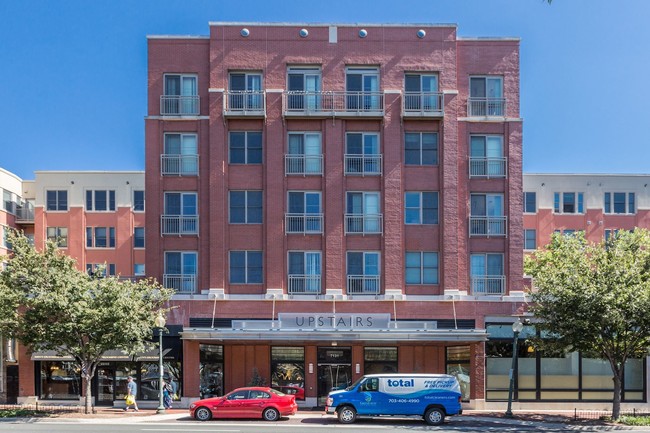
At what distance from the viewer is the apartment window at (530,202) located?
59.2 metres

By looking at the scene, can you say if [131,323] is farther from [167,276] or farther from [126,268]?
[126,268]

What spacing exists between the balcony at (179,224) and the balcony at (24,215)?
32.7 meters

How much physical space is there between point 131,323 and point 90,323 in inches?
68.1

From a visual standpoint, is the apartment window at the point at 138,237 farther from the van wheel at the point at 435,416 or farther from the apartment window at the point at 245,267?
the van wheel at the point at 435,416

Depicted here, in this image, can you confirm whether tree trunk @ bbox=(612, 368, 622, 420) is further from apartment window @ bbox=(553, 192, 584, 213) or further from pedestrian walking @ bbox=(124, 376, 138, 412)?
apartment window @ bbox=(553, 192, 584, 213)

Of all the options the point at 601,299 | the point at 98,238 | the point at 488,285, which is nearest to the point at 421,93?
the point at 488,285

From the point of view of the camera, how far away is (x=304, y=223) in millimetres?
34500

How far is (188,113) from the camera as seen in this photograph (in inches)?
1383

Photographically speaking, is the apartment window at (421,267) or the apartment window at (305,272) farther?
the apartment window at (421,267)

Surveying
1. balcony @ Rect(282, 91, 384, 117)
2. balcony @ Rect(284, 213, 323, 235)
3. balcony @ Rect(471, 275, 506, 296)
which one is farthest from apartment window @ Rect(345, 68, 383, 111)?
balcony @ Rect(471, 275, 506, 296)

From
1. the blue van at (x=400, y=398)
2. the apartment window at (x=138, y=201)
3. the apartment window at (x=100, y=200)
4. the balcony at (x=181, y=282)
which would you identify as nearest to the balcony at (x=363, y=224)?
the balcony at (x=181, y=282)

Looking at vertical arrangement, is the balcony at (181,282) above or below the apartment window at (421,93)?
below

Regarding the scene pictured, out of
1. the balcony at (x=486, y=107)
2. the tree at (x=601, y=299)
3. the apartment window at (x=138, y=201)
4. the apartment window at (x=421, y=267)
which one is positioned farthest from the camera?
the apartment window at (x=138, y=201)

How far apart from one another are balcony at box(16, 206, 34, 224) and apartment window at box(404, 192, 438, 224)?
41.7 metres
